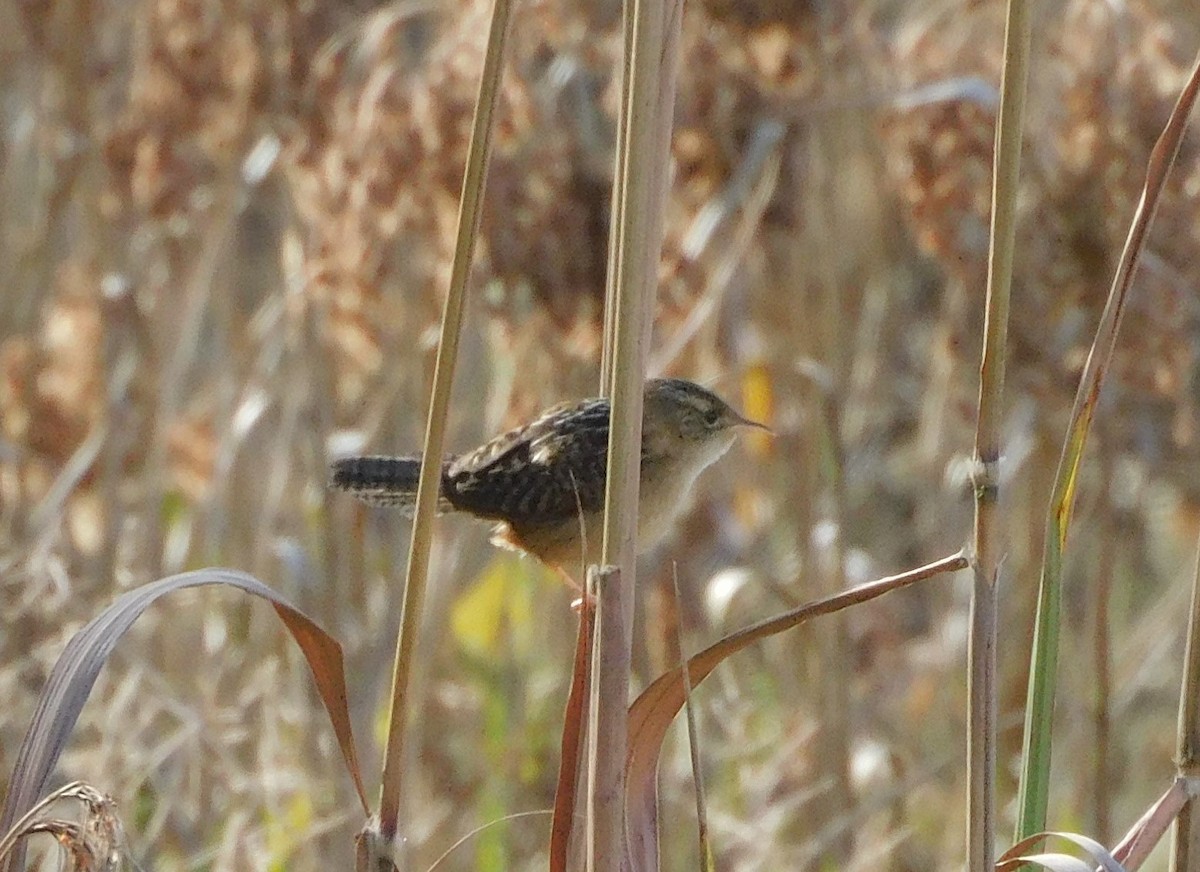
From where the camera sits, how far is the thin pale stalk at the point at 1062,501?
1237mm

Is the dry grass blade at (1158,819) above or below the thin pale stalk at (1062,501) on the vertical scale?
below

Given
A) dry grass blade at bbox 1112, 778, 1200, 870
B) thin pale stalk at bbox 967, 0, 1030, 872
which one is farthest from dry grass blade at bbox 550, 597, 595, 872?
dry grass blade at bbox 1112, 778, 1200, 870

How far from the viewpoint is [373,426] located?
297 centimetres

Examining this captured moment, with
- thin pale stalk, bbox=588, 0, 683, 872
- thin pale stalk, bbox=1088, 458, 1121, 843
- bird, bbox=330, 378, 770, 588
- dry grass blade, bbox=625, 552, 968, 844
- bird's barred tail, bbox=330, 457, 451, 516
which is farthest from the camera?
thin pale stalk, bbox=1088, 458, 1121, 843

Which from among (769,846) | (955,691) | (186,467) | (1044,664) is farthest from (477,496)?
(955,691)

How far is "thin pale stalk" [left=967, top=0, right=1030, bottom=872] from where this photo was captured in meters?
1.14

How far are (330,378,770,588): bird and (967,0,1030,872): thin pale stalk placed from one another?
1100mm

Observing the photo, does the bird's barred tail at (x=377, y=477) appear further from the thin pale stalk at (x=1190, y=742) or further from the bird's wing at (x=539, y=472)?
the thin pale stalk at (x=1190, y=742)

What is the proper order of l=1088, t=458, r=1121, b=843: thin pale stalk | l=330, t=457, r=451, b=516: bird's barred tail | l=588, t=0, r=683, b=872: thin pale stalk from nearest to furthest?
1. l=588, t=0, r=683, b=872: thin pale stalk
2. l=330, t=457, r=451, b=516: bird's barred tail
3. l=1088, t=458, r=1121, b=843: thin pale stalk

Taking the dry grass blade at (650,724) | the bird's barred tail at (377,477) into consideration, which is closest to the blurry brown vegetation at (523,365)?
the bird's barred tail at (377,477)

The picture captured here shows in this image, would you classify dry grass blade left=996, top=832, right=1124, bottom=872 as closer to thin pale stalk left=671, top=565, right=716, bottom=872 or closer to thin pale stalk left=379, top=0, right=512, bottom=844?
thin pale stalk left=671, top=565, right=716, bottom=872

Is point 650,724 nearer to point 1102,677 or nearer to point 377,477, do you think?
point 377,477

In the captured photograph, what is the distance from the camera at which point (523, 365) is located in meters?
2.70

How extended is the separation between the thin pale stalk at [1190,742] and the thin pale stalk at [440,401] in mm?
613
